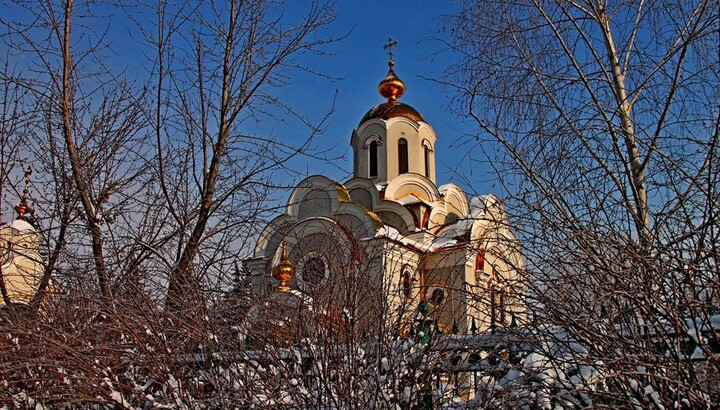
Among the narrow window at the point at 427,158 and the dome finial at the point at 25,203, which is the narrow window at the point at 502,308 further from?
the narrow window at the point at 427,158

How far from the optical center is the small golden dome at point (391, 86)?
1075 inches

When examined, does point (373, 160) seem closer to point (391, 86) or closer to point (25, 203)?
point (391, 86)

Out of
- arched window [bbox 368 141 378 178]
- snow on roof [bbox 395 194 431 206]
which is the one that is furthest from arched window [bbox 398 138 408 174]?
snow on roof [bbox 395 194 431 206]

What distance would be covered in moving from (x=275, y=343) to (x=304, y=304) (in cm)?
33

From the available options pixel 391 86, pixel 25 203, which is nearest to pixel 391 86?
pixel 391 86

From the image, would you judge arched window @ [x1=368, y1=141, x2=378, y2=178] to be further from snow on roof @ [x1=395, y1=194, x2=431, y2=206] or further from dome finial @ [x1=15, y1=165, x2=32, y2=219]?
dome finial @ [x1=15, y1=165, x2=32, y2=219]

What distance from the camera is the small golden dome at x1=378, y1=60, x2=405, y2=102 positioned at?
2730 centimetres

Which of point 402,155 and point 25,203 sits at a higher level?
point 402,155

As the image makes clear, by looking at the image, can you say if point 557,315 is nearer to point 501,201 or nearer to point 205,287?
point 501,201

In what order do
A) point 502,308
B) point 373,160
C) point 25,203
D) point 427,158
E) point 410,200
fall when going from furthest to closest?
point 427,158
point 373,160
point 410,200
point 25,203
point 502,308

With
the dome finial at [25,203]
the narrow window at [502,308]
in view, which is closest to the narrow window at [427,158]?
the dome finial at [25,203]

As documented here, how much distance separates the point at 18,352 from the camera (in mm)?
4465

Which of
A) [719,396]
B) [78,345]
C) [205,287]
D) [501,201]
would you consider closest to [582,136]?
[501,201]

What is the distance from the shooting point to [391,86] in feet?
89.5
